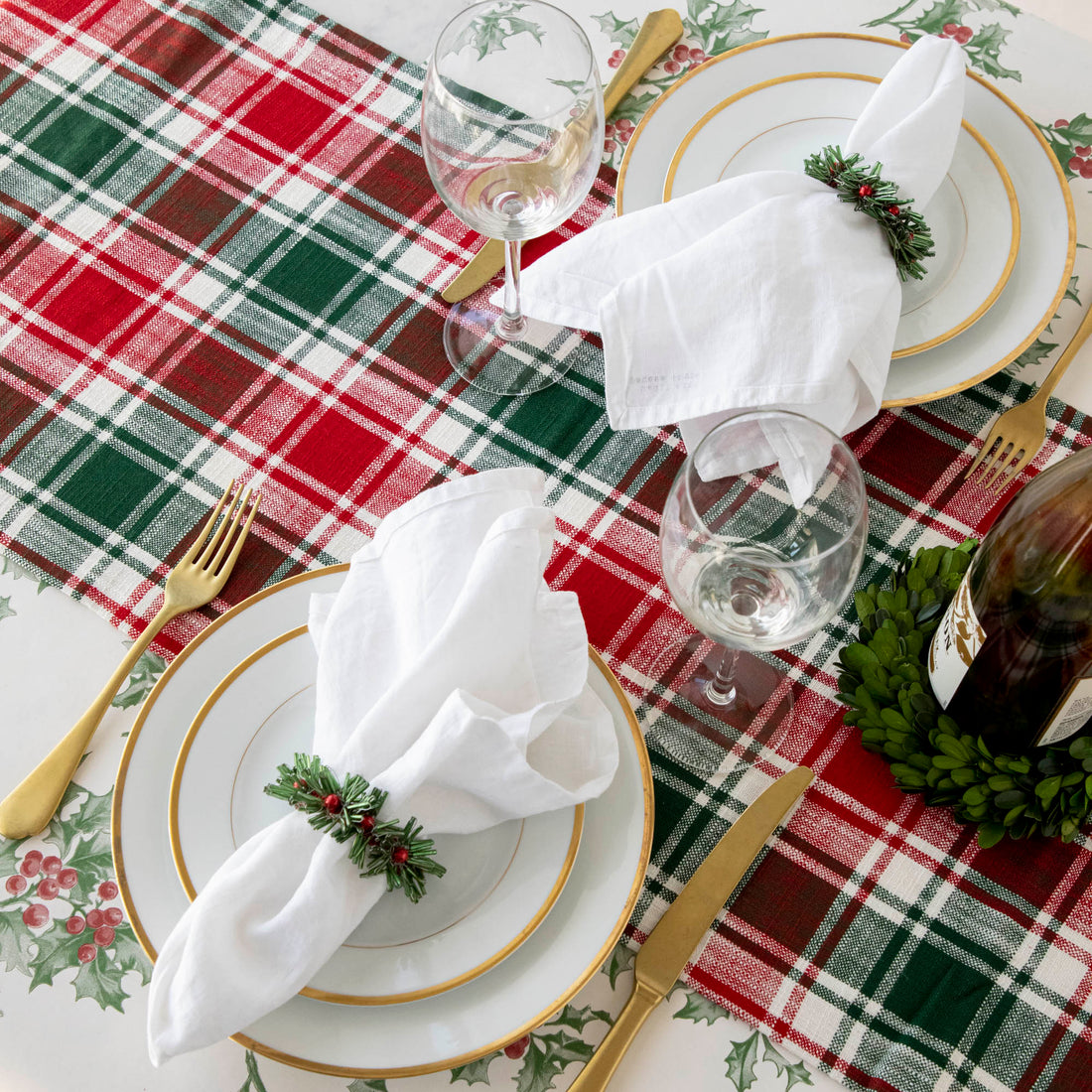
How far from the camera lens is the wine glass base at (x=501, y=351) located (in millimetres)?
899

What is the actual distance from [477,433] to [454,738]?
0.34 metres

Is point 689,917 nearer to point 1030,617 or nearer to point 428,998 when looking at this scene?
point 428,998

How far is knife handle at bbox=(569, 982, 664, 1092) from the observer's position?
0.65 meters

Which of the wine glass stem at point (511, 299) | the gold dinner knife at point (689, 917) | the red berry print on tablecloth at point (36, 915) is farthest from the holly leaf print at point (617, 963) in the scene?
the wine glass stem at point (511, 299)

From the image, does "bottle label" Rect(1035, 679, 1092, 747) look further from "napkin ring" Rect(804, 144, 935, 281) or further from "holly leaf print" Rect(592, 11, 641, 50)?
"holly leaf print" Rect(592, 11, 641, 50)

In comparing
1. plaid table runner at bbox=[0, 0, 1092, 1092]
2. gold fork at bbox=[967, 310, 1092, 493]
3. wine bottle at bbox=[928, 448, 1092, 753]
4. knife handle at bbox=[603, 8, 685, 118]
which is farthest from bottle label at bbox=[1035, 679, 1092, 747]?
knife handle at bbox=[603, 8, 685, 118]

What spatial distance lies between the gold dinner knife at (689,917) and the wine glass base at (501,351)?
1.22ft

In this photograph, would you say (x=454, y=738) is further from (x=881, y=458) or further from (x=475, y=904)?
(x=881, y=458)

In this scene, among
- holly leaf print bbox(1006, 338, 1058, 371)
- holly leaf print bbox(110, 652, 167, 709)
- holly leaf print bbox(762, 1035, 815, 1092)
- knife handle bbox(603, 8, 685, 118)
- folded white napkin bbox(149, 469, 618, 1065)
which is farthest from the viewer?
knife handle bbox(603, 8, 685, 118)

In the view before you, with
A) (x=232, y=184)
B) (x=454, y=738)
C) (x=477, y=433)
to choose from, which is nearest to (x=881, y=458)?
(x=477, y=433)

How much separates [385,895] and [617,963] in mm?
158

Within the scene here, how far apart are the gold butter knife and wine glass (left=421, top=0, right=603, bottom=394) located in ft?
0.37

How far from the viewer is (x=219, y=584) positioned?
809 millimetres

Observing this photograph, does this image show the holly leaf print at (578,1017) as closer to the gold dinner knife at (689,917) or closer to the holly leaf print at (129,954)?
the gold dinner knife at (689,917)
